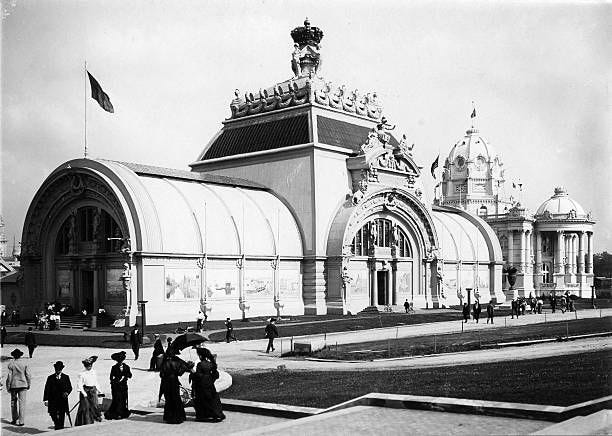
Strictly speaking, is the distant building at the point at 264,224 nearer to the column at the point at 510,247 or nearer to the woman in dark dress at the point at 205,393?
the woman in dark dress at the point at 205,393

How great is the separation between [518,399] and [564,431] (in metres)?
5.49

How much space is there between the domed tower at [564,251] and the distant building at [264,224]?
2031 inches

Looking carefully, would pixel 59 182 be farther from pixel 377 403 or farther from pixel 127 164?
pixel 377 403

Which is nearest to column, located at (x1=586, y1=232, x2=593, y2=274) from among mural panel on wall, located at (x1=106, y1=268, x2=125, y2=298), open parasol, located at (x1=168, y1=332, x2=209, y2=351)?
mural panel on wall, located at (x1=106, y1=268, x2=125, y2=298)

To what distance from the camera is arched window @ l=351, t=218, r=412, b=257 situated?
204ft

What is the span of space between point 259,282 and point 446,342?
22.8 m

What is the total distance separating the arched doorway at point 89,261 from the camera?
Result: 48.6m

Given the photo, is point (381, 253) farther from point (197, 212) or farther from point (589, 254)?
point (589, 254)

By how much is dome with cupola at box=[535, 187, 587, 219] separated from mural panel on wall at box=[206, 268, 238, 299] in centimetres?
8582

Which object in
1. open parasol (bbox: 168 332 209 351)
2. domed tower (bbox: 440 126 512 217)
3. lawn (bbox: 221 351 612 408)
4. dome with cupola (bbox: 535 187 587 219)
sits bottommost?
lawn (bbox: 221 351 612 408)

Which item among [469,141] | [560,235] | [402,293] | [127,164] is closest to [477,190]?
[469,141]

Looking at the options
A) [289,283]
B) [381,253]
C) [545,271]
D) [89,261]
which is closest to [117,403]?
[89,261]

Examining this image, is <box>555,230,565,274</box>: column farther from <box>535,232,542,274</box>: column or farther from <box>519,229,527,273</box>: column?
<box>519,229,527,273</box>: column

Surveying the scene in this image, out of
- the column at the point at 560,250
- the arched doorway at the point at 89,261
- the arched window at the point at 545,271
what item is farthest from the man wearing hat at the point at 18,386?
the arched window at the point at 545,271
